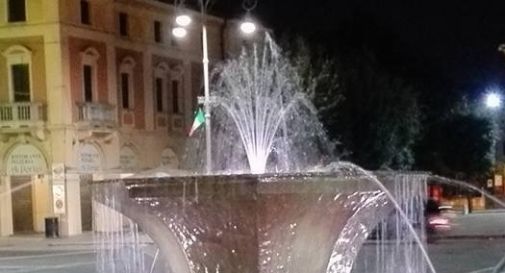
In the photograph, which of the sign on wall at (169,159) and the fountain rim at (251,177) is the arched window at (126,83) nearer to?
the sign on wall at (169,159)

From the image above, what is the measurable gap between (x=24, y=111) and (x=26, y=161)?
6.66 feet

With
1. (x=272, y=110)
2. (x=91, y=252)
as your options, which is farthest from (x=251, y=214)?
(x=272, y=110)

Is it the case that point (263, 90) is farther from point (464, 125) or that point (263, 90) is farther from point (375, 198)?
point (375, 198)

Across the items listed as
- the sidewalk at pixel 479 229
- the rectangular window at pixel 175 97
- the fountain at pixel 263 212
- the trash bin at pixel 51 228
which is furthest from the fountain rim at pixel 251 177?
the rectangular window at pixel 175 97

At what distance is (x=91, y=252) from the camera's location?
34.4 m

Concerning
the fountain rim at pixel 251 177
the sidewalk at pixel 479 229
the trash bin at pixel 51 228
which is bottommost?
the sidewalk at pixel 479 229

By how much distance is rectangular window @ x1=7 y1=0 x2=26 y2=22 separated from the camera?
43.0m

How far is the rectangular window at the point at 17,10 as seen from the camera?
141 ft

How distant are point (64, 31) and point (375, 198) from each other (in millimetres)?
33024

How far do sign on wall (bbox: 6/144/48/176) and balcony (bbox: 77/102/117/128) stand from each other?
7.05 feet

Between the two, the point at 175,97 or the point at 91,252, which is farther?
the point at 175,97

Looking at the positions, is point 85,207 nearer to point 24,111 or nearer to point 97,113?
point 97,113

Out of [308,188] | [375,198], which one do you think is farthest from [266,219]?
[375,198]

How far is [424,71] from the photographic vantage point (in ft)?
197
